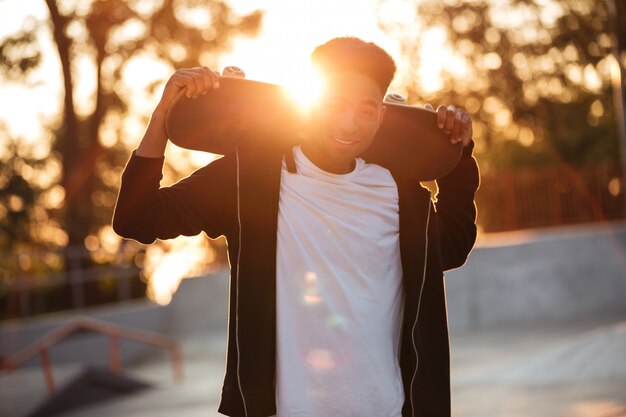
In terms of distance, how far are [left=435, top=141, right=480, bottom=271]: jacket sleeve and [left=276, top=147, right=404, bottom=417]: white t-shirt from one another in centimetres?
31

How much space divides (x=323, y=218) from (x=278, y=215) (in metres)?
0.12

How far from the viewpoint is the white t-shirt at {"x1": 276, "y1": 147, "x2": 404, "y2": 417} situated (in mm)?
2879

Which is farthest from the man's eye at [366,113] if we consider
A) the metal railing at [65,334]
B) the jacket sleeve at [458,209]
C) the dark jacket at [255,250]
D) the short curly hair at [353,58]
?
the metal railing at [65,334]

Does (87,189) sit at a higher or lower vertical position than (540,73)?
lower

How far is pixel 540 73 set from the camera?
90.7 feet

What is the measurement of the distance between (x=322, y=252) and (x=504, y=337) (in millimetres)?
14097

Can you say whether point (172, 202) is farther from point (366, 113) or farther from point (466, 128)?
point (466, 128)

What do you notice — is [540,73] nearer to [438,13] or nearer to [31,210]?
[438,13]

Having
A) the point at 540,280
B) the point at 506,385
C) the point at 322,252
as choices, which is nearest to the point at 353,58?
the point at 322,252

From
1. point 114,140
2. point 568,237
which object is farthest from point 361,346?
point 114,140

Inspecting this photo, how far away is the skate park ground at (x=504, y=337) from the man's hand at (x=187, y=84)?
6390 mm

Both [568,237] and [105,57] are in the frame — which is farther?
[105,57]

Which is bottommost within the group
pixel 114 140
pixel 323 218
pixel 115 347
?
pixel 115 347

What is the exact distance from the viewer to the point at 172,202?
2867mm
